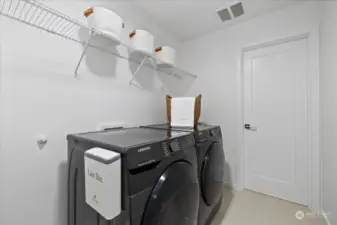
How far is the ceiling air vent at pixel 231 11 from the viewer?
77.4 inches

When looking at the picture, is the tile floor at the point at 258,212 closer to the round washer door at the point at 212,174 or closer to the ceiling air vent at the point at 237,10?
the round washer door at the point at 212,174

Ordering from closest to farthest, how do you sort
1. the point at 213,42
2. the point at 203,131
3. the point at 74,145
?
the point at 74,145 < the point at 203,131 < the point at 213,42

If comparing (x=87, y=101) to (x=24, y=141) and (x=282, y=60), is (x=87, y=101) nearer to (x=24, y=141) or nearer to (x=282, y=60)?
(x=24, y=141)

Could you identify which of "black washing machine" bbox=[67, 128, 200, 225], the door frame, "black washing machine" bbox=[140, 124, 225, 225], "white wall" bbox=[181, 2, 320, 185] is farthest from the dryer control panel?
the door frame

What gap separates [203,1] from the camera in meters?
1.92

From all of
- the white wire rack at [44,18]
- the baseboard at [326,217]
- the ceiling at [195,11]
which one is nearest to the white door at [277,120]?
the baseboard at [326,217]

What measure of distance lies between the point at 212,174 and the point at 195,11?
1.99 meters

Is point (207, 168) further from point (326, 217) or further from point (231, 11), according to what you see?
point (231, 11)

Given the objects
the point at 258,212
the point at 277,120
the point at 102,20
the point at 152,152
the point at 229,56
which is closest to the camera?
the point at 152,152

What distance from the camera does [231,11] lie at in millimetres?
2098

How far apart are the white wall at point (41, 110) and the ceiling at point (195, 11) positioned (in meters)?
0.88

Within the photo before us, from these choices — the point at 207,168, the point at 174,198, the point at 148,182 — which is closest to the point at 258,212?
the point at 207,168

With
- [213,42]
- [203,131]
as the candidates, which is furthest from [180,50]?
[203,131]

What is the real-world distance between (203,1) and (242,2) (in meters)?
0.47
